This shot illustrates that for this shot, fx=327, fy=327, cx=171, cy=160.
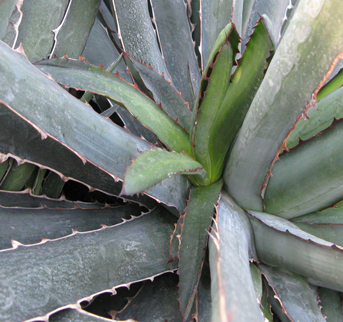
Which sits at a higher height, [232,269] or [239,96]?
[239,96]

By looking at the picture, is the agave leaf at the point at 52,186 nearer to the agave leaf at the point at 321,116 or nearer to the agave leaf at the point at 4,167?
the agave leaf at the point at 4,167

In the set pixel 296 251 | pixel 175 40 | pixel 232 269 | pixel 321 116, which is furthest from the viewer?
pixel 175 40

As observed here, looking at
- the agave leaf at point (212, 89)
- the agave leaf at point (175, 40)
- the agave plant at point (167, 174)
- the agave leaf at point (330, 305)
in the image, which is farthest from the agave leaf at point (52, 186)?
the agave leaf at point (330, 305)

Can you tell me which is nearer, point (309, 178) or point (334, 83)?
point (309, 178)

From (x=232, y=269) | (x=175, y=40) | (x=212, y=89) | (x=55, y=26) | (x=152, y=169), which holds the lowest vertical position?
(x=232, y=269)

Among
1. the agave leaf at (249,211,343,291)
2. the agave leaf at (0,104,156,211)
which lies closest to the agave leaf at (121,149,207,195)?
the agave leaf at (0,104,156,211)

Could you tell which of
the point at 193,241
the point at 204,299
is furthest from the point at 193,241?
the point at 204,299

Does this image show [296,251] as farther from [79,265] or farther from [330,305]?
[79,265]
